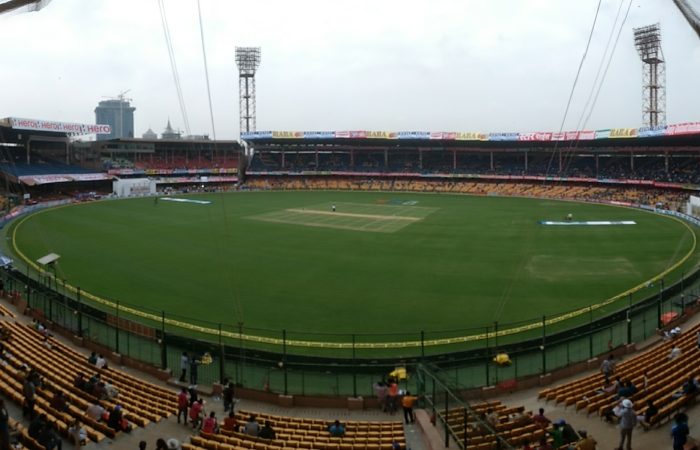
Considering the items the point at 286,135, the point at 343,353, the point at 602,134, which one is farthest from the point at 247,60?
the point at 343,353

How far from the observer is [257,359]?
17.5m

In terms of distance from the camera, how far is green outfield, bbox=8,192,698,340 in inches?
977

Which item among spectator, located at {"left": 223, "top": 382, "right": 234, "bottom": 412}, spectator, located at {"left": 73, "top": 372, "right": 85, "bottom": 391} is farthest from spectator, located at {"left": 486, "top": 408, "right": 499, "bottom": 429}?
spectator, located at {"left": 73, "top": 372, "right": 85, "bottom": 391}

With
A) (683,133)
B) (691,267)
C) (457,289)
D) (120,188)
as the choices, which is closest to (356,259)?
(457,289)

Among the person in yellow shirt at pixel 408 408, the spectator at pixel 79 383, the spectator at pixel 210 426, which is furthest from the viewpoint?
the spectator at pixel 79 383

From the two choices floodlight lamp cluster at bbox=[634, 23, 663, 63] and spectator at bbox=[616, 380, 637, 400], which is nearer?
spectator at bbox=[616, 380, 637, 400]

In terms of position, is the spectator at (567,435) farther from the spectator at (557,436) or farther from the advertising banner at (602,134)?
the advertising banner at (602,134)

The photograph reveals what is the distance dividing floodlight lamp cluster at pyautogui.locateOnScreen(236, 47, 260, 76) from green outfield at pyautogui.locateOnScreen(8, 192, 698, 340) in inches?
1897

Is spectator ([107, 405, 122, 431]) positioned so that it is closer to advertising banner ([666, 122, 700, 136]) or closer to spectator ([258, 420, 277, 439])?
spectator ([258, 420, 277, 439])

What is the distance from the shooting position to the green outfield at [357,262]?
24828 mm

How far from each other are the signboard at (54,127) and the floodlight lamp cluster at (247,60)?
27.0 metres

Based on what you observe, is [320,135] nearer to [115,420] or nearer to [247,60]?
[247,60]

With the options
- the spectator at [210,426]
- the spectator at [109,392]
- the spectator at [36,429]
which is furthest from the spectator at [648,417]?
the spectator at [109,392]

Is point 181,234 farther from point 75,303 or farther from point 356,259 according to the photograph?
point 75,303
